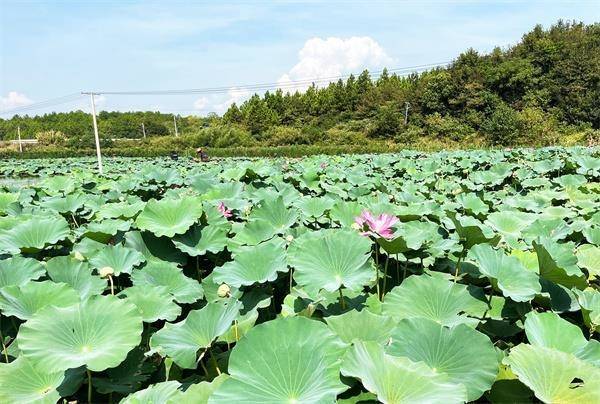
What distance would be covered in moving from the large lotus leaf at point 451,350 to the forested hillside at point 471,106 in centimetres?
3128

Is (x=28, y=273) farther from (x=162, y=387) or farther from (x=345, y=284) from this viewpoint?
(x=345, y=284)

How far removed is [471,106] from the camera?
115 feet

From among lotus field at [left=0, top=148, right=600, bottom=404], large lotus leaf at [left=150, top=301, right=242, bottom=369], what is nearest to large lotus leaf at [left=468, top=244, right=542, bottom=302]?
lotus field at [left=0, top=148, right=600, bottom=404]

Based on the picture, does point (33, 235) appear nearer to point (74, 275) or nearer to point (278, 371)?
point (74, 275)

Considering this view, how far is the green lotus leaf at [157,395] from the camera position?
2.81 feet

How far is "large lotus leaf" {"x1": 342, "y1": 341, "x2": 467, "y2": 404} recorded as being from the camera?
0.75 m

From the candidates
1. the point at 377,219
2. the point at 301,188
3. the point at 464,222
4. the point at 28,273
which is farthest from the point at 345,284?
the point at 301,188

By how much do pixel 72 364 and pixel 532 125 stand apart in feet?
117

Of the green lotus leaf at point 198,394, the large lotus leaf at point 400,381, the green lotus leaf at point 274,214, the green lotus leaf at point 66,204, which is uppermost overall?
the green lotus leaf at point 66,204

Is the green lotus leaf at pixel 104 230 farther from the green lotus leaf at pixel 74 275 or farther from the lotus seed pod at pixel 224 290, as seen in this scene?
the lotus seed pod at pixel 224 290

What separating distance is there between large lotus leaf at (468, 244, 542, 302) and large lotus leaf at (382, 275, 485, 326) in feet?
0.36

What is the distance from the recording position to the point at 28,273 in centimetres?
147

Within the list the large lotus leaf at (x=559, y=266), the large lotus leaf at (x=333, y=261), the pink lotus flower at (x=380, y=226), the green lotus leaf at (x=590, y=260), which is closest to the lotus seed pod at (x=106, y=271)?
the large lotus leaf at (x=333, y=261)

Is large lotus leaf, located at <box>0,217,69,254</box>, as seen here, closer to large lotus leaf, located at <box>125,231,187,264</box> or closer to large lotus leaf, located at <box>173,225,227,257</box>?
large lotus leaf, located at <box>125,231,187,264</box>
